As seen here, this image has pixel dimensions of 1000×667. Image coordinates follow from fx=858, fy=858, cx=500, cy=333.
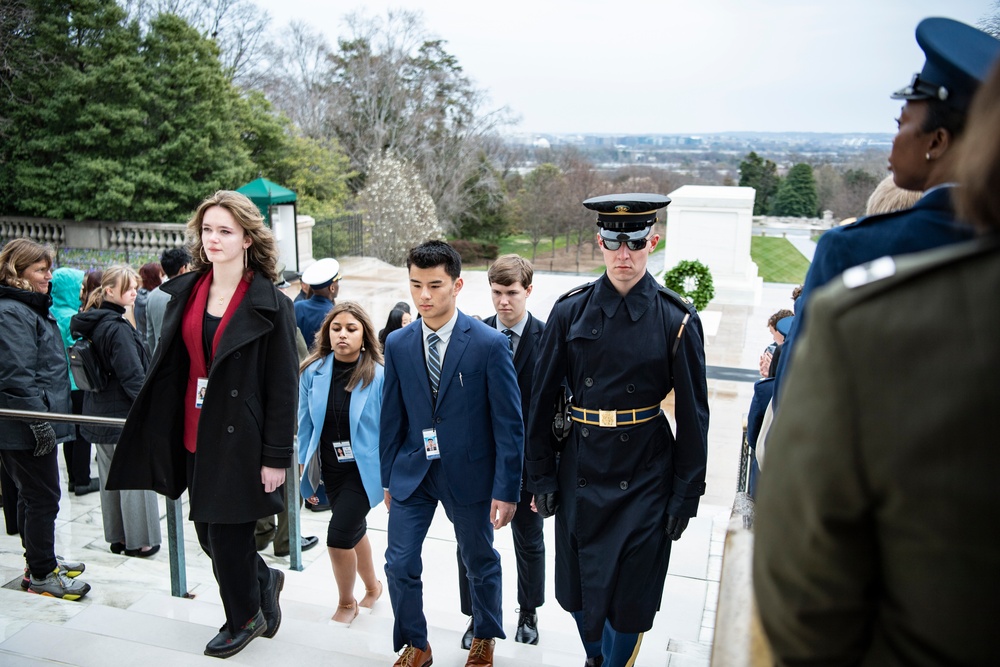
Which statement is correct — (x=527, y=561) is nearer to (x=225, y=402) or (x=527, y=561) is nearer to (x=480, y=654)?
(x=480, y=654)

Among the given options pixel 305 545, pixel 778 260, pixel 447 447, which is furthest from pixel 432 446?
pixel 778 260

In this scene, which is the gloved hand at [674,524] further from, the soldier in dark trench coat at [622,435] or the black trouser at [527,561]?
the black trouser at [527,561]

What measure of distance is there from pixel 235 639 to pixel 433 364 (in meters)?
1.53

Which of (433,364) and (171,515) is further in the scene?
(171,515)

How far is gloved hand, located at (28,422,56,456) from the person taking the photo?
4895 millimetres

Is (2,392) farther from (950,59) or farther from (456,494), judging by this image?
(950,59)

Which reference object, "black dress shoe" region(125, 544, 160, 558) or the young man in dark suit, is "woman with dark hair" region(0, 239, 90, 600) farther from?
the young man in dark suit

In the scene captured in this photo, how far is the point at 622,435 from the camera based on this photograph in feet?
11.7

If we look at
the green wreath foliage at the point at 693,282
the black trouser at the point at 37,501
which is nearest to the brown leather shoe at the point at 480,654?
the black trouser at the point at 37,501

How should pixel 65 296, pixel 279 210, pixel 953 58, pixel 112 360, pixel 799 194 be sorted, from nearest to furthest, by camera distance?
1. pixel 953 58
2. pixel 112 360
3. pixel 65 296
4. pixel 279 210
5. pixel 799 194

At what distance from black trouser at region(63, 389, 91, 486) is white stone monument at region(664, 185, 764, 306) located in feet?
47.2

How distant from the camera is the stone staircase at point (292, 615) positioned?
379cm

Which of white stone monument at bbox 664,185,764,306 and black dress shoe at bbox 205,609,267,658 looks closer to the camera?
black dress shoe at bbox 205,609,267,658

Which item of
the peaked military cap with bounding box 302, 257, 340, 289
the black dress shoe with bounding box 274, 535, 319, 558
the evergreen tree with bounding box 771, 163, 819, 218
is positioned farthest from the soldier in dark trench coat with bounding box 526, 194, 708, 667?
the evergreen tree with bounding box 771, 163, 819, 218
